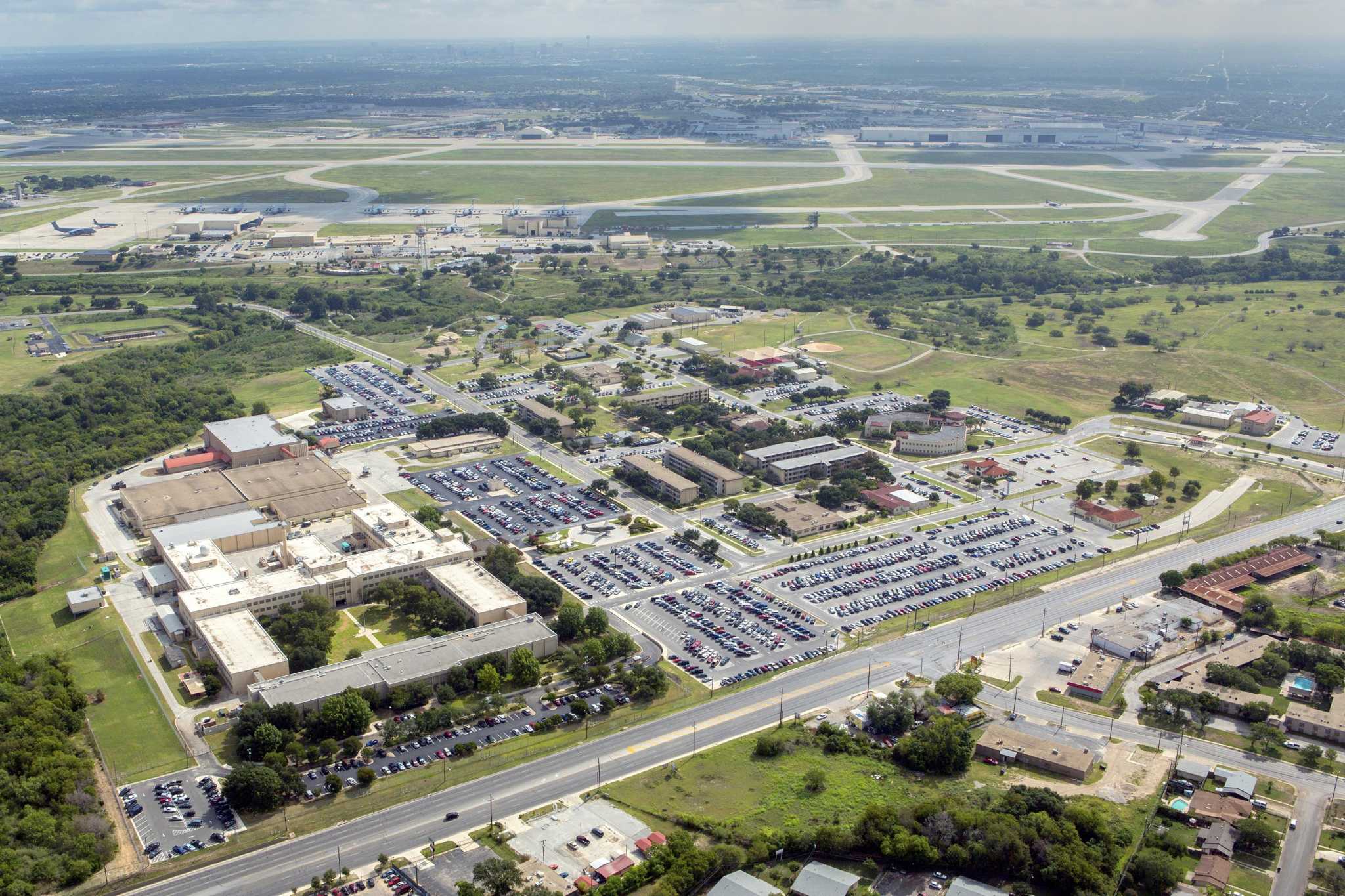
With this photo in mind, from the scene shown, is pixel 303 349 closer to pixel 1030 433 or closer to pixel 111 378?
pixel 111 378

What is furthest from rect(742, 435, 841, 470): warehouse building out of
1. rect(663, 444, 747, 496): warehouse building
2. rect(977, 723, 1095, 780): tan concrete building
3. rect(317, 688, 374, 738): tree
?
rect(317, 688, 374, 738): tree

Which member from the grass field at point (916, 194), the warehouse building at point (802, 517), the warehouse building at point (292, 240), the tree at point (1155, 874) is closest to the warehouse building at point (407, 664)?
the warehouse building at point (802, 517)

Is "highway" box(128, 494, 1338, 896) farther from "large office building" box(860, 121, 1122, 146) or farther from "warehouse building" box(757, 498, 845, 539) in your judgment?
"large office building" box(860, 121, 1122, 146)

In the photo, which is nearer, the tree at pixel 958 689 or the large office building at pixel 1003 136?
the tree at pixel 958 689

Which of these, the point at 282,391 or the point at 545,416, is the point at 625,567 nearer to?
the point at 545,416

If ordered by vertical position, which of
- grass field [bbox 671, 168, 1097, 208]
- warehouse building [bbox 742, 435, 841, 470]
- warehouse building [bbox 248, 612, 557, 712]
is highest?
grass field [bbox 671, 168, 1097, 208]

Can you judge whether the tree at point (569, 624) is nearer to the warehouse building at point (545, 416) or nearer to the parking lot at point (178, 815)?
the parking lot at point (178, 815)
